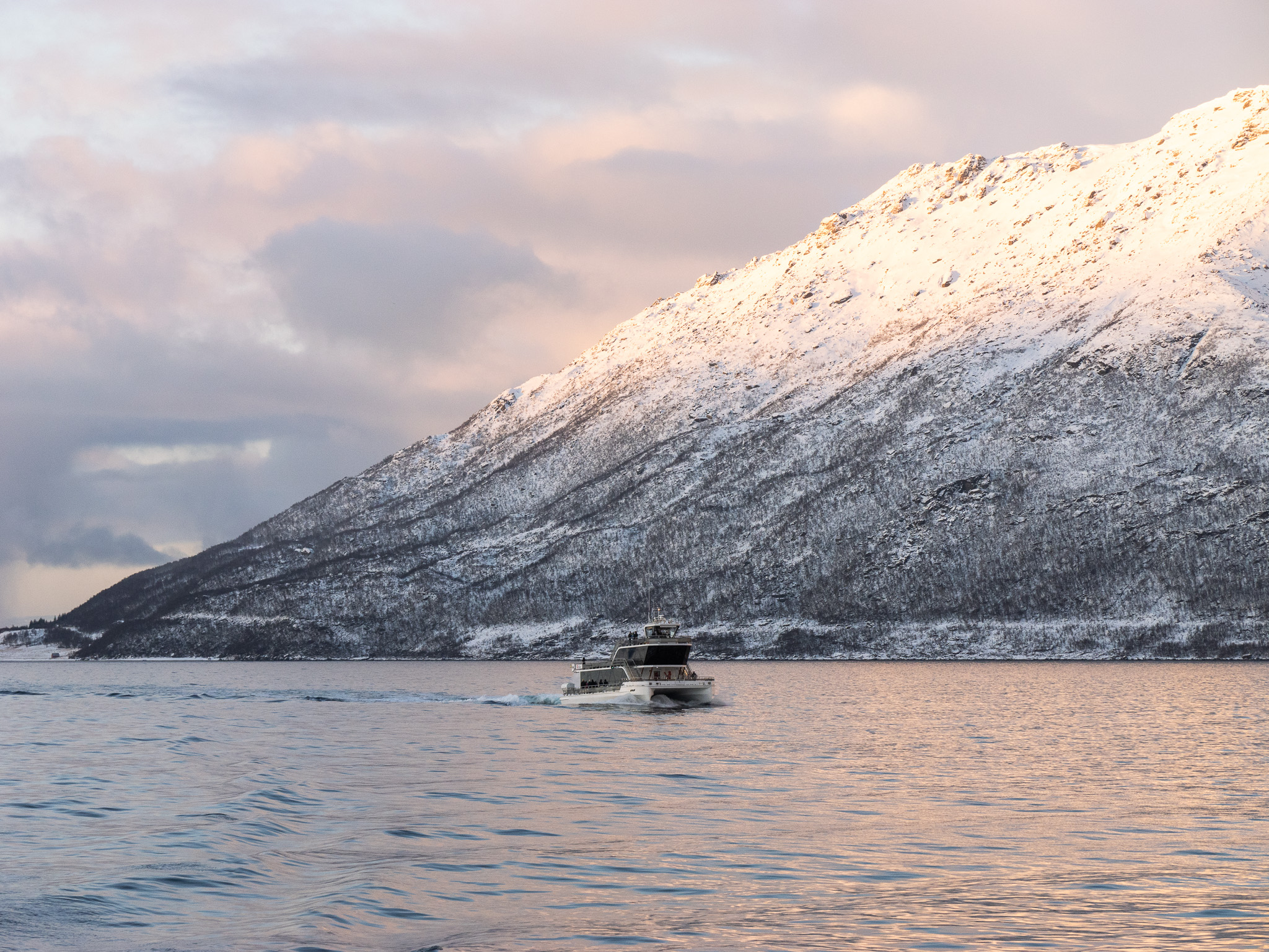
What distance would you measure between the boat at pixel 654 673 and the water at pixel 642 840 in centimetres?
3115

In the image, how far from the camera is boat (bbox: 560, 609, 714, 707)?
123312mm

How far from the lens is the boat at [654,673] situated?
123312mm

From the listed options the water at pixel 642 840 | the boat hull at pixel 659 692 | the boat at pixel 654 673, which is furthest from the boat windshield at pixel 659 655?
the water at pixel 642 840

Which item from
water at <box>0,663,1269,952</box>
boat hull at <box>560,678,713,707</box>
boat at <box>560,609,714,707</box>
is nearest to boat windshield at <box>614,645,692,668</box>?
boat at <box>560,609,714,707</box>

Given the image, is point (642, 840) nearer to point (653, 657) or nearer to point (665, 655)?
point (653, 657)

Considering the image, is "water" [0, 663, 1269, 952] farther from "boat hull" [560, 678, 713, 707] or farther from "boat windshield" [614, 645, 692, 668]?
"boat windshield" [614, 645, 692, 668]

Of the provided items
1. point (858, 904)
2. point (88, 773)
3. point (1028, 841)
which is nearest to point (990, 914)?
point (858, 904)

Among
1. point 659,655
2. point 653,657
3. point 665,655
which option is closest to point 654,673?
point 653,657

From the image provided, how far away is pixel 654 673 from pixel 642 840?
269 feet

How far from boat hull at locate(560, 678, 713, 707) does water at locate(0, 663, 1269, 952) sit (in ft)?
101

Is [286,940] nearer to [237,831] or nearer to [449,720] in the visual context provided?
[237,831]

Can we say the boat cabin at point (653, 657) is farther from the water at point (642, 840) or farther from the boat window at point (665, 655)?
the water at point (642, 840)

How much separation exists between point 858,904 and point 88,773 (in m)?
46.5

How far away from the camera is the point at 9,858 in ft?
131
